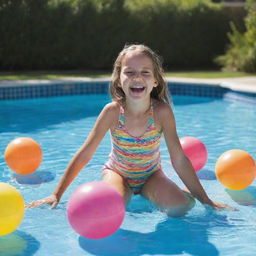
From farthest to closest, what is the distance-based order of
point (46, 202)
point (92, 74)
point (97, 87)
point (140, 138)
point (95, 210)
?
1. point (92, 74)
2. point (97, 87)
3. point (140, 138)
4. point (46, 202)
5. point (95, 210)

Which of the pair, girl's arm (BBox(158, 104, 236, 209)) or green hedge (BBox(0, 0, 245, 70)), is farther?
green hedge (BBox(0, 0, 245, 70))

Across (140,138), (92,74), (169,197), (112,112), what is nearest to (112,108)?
(112,112)

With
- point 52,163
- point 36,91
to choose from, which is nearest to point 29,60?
point 36,91

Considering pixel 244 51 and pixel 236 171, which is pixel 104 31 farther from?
pixel 236 171

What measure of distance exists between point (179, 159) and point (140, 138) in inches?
14.8

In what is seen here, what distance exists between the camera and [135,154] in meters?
4.27

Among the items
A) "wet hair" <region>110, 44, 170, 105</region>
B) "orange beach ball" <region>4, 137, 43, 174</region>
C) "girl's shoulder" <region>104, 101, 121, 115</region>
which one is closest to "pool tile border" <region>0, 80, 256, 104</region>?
"orange beach ball" <region>4, 137, 43, 174</region>

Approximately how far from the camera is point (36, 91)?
1185 cm

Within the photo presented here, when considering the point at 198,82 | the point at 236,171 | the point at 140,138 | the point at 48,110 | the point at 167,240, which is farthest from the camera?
the point at 198,82

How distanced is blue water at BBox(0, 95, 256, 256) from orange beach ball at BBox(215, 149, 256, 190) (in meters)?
0.13

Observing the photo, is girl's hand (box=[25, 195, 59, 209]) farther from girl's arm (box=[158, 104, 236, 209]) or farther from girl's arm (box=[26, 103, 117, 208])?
girl's arm (box=[158, 104, 236, 209])

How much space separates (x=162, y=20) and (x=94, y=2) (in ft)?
8.25

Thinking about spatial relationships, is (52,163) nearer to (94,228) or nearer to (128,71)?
(128,71)

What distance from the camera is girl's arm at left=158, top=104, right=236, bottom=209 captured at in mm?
4051
